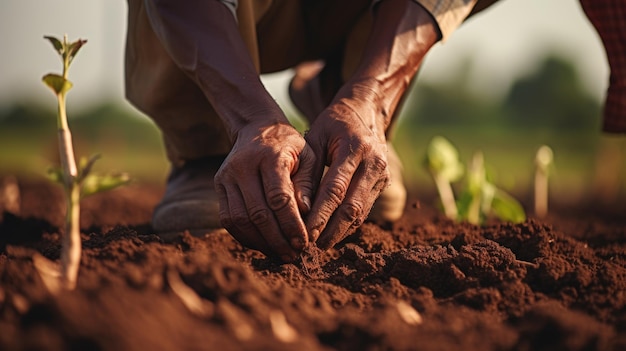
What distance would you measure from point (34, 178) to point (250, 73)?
4.59 m

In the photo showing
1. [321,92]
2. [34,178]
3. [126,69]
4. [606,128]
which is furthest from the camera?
[34,178]

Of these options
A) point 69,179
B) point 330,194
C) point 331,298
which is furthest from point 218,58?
point 331,298

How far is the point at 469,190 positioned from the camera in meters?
2.90

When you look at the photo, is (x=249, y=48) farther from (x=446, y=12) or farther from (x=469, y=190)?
(x=469, y=190)

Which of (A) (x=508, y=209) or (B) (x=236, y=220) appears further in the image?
(A) (x=508, y=209)

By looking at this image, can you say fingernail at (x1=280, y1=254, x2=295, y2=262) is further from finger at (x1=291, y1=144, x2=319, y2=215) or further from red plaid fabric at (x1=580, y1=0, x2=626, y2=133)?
red plaid fabric at (x1=580, y1=0, x2=626, y2=133)

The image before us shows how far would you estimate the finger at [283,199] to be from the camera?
147 centimetres

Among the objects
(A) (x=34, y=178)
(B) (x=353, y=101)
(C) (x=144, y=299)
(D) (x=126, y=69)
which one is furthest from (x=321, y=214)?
(A) (x=34, y=178)

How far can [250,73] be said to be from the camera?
68.3 inches

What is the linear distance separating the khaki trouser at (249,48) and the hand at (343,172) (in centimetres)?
57

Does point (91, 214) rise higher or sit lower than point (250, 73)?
lower

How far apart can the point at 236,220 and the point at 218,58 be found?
48 centimetres

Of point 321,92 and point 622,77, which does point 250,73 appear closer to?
point 321,92

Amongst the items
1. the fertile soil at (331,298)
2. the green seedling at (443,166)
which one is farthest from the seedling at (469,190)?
the fertile soil at (331,298)
